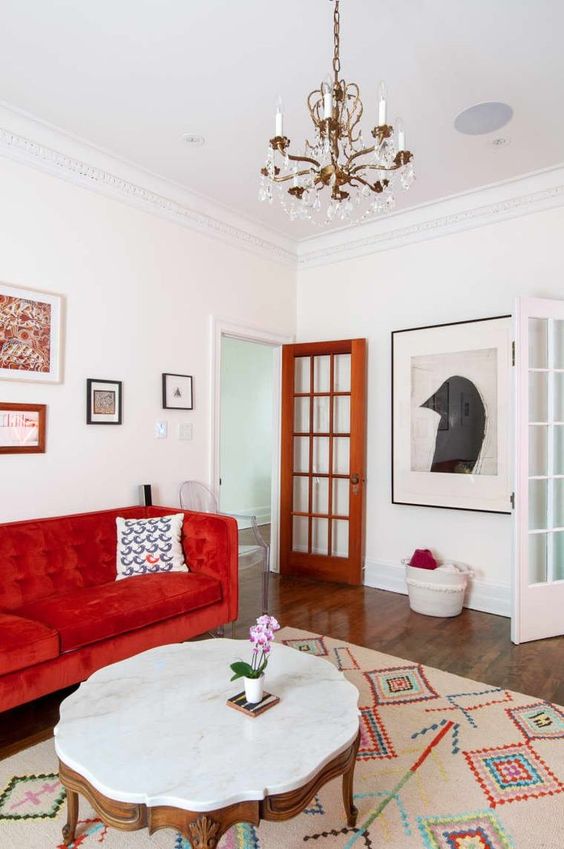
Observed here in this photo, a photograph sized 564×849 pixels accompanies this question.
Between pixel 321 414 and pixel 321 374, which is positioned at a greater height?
pixel 321 374

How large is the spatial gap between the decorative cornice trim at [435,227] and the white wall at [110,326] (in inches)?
36.7

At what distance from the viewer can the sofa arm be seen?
3195 millimetres

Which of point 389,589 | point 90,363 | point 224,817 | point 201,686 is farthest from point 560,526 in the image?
point 90,363

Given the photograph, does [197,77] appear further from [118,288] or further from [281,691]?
[281,691]

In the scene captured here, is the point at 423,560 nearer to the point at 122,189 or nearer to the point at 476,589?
the point at 476,589

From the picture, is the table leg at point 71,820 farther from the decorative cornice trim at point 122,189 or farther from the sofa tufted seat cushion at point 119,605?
the decorative cornice trim at point 122,189

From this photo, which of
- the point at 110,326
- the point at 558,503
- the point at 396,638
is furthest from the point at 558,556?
the point at 110,326

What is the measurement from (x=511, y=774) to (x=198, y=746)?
50.7 inches

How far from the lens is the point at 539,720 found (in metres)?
2.39

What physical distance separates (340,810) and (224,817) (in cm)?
70

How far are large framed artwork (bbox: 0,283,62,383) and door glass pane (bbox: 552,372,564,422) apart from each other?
3159mm

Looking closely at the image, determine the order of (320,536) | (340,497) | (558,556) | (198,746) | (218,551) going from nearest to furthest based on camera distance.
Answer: (198,746), (218,551), (558,556), (340,497), (320,536)

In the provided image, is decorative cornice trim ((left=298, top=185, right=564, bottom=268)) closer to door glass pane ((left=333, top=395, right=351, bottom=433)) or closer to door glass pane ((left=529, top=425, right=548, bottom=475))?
door glass pane ((left=333, top=395, right=351, bottom=433))

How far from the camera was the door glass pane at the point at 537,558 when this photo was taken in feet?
11.2
